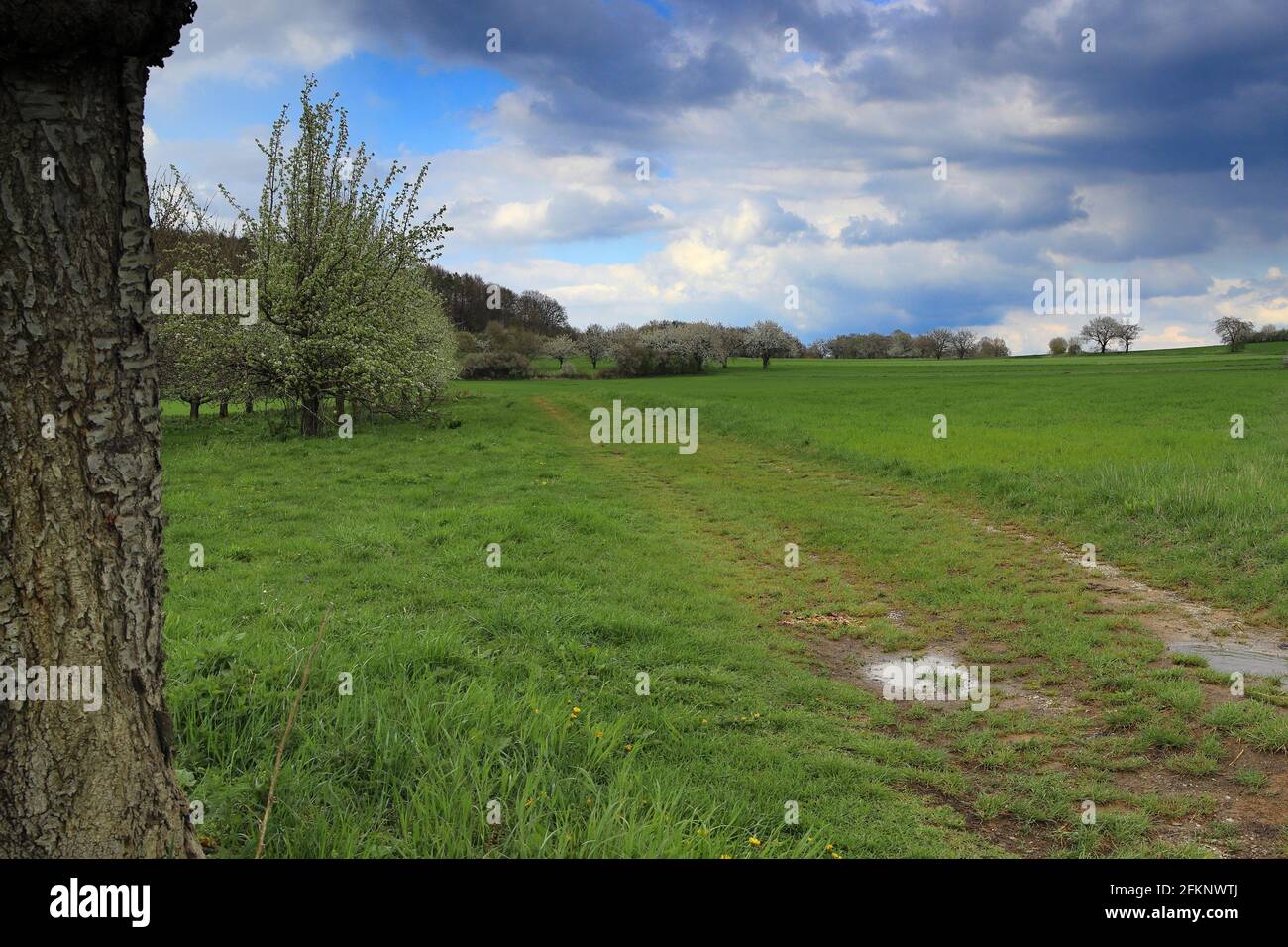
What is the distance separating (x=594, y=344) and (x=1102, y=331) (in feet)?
267

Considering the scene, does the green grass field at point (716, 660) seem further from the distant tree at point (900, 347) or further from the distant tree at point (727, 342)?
the distant tree at point (900, 347)

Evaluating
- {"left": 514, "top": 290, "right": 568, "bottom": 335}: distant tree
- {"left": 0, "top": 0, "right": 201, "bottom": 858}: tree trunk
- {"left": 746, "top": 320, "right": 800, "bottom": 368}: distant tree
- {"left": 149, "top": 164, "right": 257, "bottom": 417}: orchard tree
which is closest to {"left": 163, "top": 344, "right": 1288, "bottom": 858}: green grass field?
{"left": 0, "top": 0, "right": 201, "bottom": 858}: tree trunk

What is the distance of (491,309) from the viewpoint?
103 meters

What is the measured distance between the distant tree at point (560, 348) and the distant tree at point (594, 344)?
4.82ft

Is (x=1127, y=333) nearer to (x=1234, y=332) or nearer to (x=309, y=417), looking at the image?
(x=1234, y=332)

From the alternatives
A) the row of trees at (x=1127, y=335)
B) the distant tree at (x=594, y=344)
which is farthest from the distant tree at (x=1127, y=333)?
the distant tree at (x=594, y=344)

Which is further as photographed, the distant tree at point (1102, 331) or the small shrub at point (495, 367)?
the distant tree at point (1102, 331)

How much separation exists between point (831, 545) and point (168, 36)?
1123cm

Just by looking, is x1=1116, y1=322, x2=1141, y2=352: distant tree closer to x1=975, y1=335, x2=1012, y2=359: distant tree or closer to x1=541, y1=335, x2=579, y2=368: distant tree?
x1=975, y1=335, x2=1012, y2=359: distant tree

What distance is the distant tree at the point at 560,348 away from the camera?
95.9 metres

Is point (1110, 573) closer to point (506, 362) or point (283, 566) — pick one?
point (283, 566)

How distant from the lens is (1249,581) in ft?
30.9

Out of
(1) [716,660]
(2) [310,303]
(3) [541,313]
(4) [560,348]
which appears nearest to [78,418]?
(1) [716,660]

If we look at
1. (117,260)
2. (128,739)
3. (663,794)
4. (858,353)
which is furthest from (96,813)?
(858,353)
